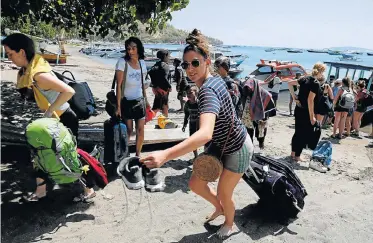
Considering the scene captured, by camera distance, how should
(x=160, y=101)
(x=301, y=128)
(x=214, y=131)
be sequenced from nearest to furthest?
(x=214, y=131), (x=301, y=128), (x=160, y=101)

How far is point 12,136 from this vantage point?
517 centimetres

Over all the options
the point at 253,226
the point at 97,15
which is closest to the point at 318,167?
the point at 253,226

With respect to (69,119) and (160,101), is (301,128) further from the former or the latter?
(69,119)

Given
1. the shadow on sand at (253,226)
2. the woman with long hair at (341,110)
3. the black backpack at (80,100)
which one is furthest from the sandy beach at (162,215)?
the woman with long hair at (341,110)

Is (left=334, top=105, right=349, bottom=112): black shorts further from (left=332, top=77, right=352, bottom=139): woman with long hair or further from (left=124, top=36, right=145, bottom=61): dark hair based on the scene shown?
(left=124, top=36, right=145, bottom=61): dark hair

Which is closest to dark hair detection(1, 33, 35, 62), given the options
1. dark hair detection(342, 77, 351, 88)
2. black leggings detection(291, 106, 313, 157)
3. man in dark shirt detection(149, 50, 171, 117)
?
man in dark shirt detection(149, 50, 171, 117)

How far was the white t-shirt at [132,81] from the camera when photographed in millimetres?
4610

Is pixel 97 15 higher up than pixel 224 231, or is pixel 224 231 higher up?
pixel 97 15

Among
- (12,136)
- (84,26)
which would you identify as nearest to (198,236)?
(12,136)

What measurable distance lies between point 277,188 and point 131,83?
8.14ft

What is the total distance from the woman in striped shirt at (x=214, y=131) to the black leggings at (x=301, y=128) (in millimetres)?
3231

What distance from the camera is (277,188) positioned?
3.71 metres

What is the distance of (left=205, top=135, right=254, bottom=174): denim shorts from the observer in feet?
9.40

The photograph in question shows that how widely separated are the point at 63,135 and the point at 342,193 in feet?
13.6
